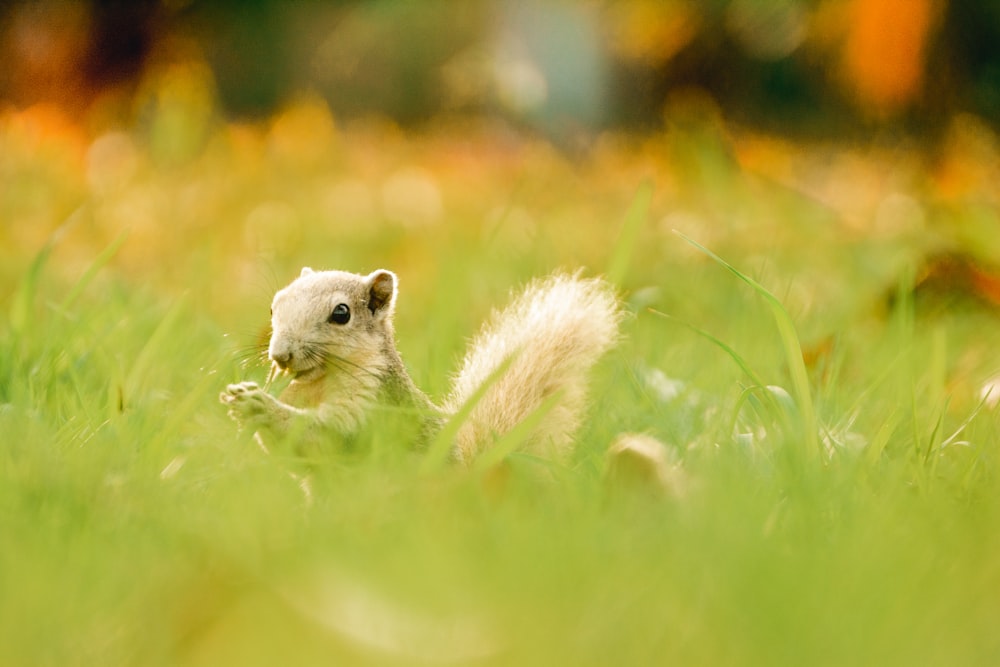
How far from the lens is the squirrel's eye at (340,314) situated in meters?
1.59

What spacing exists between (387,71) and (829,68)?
9.95ft

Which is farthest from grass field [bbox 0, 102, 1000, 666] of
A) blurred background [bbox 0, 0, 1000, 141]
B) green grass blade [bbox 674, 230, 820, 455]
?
blurred background [bbox 0, 0, 1000, 141]

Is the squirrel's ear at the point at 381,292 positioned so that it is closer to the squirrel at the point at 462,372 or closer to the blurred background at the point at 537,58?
the squirrel at the point at 462,372

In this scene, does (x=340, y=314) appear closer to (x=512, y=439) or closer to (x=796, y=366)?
(x=512, y=439)

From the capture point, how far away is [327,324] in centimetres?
158

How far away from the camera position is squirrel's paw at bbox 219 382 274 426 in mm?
1380

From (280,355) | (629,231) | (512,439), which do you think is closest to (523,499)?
(512,439)

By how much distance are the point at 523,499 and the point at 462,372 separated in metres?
0.45

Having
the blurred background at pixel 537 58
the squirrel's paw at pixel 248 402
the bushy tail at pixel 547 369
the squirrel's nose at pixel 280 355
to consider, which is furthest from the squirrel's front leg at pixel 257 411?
the blurred background at pixel 537 58

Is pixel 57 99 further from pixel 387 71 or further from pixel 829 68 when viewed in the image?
pixel 829 68

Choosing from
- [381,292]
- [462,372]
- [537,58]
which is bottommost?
[537,58]

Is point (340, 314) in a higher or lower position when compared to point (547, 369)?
higher

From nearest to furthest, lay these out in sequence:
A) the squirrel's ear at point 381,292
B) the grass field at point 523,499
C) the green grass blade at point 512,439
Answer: the grass field at point 523,499 → the green grass blade at point 512,439 → the squirrel's ear at point 381,292

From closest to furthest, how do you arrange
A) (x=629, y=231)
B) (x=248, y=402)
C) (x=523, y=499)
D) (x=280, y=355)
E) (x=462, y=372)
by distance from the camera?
(x=523, y=499) → (x=248, y=402) → (x=280, y=355) → (x=462, y=372) → (x=629, y=231)
